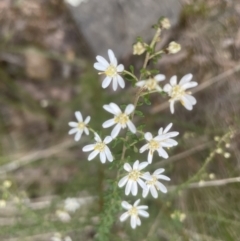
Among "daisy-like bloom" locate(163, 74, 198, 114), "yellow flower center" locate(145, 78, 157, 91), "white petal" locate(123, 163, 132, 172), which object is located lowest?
"white petal" locate(123, 163, 132, 172)

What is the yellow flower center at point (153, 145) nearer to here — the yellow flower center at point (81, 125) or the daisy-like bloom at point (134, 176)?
the daisy-like bloom at point (134, 176)

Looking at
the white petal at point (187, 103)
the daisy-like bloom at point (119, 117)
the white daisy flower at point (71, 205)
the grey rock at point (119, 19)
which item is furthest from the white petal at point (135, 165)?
the grey rock at point (119, 19)

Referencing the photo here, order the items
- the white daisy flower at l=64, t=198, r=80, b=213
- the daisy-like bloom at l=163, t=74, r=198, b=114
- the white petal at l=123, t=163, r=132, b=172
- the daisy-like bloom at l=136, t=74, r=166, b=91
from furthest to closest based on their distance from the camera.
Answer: the white daisy flower at l=64, t=198, r=80, b=213 → the white petal at l=123, t=163, r=132, b=172 → the daisy-like bloom at l=163, t=74, r=198, b=114 → the daisy-like bloom at l=136, t=74, r=166, b=91

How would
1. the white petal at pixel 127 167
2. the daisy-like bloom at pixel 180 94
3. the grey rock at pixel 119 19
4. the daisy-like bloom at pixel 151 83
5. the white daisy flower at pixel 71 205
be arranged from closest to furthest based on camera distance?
the daisy-like bloom at pixel 151 83
the daisy-like bloom at pixel 180 94
the white petal at pixel 127 167
the white daisy flower at pixel 71 205
the grey rock at pixel 119 19

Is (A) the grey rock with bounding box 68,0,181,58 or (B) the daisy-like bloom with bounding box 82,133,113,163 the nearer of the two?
(B) the daisy-like bloom with bounding box 82,133,113,163

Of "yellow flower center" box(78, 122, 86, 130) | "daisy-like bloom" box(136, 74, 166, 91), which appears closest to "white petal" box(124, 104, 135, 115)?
"daisy-like bloom" box(136, 74, 166, 91)

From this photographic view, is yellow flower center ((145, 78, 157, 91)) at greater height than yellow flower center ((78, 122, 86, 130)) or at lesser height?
lesser

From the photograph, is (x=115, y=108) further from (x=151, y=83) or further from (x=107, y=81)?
(x=151, y=83)

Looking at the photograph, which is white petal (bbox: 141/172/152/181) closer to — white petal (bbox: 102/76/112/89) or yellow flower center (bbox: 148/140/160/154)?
yellow flower center (bbox: 148/140/160/154)
